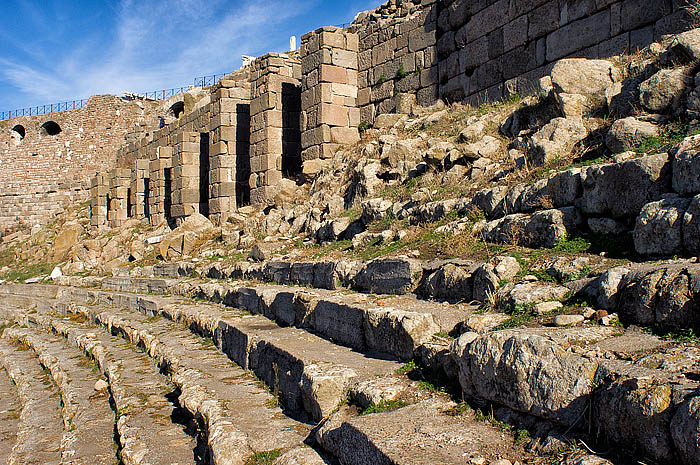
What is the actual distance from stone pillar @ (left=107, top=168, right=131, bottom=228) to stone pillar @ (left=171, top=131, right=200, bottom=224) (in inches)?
212

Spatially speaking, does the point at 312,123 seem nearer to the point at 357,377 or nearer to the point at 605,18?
the point at 605,18

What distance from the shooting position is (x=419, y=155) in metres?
9.96

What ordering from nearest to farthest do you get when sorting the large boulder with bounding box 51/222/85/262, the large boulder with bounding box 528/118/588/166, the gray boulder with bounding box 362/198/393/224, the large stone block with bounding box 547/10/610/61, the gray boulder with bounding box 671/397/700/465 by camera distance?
the gray boulder with bounding box 671/397/700/465, the large boulder with bounding box 528/118/588/166, the gray boulder with bounding box 362/198/393/224, the large stone block with bounding box 547/10/610/61, the large boulder with bounding box 51/222/85/262

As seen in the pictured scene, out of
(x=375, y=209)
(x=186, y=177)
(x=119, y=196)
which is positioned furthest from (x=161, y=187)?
(x=375, y=209)

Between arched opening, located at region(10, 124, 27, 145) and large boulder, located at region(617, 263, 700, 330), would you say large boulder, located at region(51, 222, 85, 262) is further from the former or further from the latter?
large boulder, located at region(617, 263, 700, 330)

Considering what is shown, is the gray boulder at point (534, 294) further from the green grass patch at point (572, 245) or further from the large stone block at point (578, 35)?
the large stone block at point (578, 35)

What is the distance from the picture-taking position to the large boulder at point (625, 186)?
4.50 m

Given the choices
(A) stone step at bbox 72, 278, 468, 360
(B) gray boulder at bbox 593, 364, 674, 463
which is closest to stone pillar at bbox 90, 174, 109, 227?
(A) stone step at bbox 72, 278, 468, 360

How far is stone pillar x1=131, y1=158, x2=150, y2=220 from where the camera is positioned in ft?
73.4

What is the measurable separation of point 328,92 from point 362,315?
33.7ft

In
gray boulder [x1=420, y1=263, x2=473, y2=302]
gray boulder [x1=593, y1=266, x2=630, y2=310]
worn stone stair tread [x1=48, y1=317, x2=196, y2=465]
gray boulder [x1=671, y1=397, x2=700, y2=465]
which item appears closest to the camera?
gray boulder [x1=671, y1=397, x2=700, y2=465]

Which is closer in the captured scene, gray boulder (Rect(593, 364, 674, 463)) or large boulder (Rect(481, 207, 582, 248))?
gray boulder (Rect(593, 364, 674, 463))

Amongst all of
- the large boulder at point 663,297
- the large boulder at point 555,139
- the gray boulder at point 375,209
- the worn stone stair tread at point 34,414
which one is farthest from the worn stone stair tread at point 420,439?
the gray boulder at point 375,209

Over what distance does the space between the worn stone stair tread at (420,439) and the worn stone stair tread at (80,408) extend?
8.02 ft
